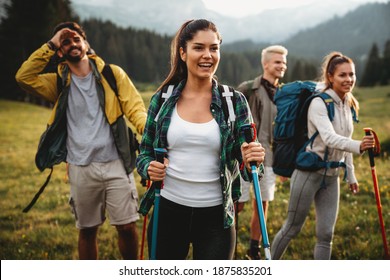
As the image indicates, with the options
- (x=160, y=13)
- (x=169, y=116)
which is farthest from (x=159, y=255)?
(x=160, y=13)

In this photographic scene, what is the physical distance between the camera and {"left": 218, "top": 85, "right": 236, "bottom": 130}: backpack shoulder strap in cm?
299

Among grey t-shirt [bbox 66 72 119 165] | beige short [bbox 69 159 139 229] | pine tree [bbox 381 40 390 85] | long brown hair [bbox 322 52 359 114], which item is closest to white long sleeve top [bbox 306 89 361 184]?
long brown hair [bbox 322 52 359 114]

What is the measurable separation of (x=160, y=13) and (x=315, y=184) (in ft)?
117

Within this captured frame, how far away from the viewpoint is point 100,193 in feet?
14.8

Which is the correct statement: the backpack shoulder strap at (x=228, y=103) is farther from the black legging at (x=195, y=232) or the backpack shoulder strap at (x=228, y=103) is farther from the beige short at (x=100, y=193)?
the beige short at (x=100, y=193)

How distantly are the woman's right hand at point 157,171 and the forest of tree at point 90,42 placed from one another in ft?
18.3

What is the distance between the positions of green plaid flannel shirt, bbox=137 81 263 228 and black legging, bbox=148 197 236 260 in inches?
4.1

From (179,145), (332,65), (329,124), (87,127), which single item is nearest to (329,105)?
(329,124)

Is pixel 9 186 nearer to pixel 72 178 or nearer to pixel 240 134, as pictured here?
pixel 72 178

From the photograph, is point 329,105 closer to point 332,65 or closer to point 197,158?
point 332,65

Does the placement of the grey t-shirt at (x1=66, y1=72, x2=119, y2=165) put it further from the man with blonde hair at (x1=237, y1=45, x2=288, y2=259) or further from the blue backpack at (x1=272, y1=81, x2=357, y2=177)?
the man with blonde hair at (x1=237, y1=45, x2=288, y2=259)

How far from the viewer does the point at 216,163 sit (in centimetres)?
297

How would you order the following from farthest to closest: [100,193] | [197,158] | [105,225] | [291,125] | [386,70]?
[386,70]
[105,225]
[291,125]
[100,193]
[197,158]

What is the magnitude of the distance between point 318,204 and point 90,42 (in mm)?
50900
